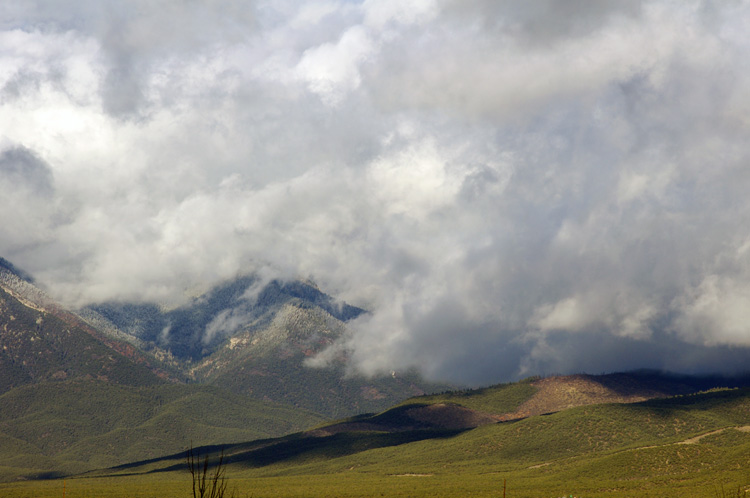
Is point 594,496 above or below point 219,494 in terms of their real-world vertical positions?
below

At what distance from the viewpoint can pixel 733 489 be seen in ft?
584

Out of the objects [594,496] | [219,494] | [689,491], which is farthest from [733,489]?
[219,494]

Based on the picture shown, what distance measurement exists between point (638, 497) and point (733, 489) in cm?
2214

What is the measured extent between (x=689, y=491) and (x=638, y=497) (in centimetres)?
1306

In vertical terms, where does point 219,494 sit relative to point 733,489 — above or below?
above

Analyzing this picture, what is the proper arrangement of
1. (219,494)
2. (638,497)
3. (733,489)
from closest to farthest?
(219,494) → (733,489) → (638,497)

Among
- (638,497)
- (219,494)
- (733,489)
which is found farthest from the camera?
(638,497)

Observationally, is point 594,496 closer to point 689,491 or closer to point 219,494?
point 689,491

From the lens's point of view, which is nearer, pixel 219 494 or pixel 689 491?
pixel 219 494

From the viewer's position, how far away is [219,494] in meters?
56.4

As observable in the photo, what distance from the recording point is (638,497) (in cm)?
19075

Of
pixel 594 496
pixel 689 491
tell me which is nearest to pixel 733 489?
pixel 689 491

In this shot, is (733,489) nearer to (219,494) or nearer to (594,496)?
(594,496)

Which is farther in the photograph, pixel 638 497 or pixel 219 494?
pixel 638 497
